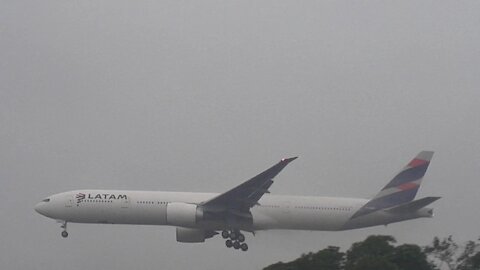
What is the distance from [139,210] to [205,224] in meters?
3.34

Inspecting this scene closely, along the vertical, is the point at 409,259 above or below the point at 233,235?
below

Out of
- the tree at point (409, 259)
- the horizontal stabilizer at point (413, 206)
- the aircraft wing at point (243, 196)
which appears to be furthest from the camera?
the tree at point (409, 259)

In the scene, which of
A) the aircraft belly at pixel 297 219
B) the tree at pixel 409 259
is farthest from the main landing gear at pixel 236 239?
the tree at pixel 409 259

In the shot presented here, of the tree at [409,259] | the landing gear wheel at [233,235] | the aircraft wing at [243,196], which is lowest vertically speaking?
the tree at [409,259]

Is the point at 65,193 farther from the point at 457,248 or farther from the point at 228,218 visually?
the point at 457,248

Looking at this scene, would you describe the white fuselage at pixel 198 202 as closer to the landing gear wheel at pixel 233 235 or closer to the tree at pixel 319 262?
the landing gear wheel at pixel 233 235

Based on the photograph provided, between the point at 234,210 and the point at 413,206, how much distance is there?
8801 millimetres

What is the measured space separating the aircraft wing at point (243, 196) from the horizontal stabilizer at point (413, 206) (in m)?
6.51

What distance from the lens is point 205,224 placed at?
45.4 m

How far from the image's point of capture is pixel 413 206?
147 feet

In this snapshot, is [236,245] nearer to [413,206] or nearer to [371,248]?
[371,248]

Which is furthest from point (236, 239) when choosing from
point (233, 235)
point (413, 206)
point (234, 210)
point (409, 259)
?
point (413, 206)

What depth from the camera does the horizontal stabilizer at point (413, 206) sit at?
4374 cm

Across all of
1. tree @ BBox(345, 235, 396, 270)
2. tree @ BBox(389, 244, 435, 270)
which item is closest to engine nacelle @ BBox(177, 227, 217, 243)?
tree @ BBox(345, 235, 396, 270)
